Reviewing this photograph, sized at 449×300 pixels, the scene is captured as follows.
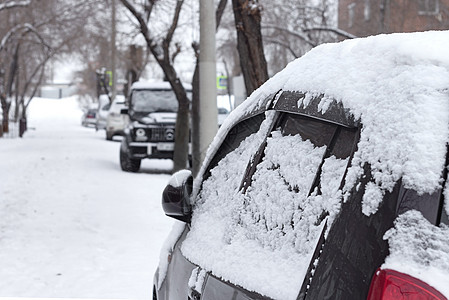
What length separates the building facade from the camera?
22422mm

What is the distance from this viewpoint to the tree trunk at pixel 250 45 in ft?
36.6

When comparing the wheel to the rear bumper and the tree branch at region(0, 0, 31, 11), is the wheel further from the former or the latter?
the tree branch at region(0, 0, 31, 11)

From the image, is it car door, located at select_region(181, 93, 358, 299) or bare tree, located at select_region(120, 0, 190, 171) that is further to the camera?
bare tree, located at select_region(120, 0, 190, 171)

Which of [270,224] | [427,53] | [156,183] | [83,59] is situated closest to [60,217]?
[156,183]

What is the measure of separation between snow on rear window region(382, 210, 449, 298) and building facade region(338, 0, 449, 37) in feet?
66.0

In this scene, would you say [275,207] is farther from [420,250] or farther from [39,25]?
[39,25]

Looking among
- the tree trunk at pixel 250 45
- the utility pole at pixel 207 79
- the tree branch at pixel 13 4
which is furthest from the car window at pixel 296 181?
the tree branch at pixel 13 4

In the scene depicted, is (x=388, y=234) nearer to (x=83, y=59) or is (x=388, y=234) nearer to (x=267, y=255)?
(x=267, y=255)

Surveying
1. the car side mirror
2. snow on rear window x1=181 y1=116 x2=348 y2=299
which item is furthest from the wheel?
snow on rear window x1=181 y1=116 x2=348 y2=299

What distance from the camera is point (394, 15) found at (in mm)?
25641

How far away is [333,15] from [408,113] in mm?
26312

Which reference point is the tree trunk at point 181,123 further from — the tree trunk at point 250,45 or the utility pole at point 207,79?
the utility pole at point 207,79

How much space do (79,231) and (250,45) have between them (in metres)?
3.78

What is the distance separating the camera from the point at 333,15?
27.3 metres
